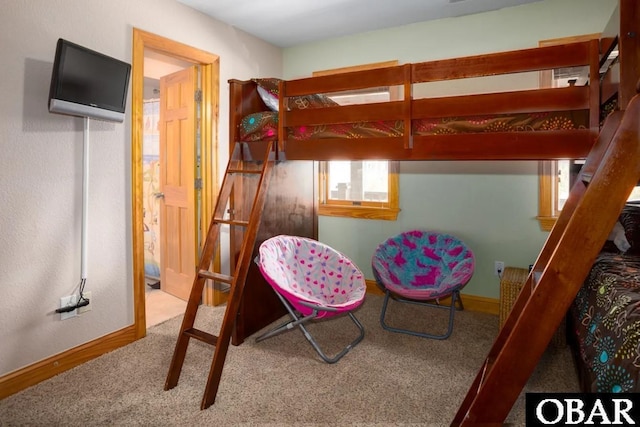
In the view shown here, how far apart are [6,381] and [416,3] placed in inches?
137

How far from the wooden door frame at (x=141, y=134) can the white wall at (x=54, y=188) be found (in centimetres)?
4

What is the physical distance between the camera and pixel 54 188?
86.8 inches

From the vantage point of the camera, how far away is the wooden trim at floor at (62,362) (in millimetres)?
2026

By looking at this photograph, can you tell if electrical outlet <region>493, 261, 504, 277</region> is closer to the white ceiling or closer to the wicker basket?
the wicker basket

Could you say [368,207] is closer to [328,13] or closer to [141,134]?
[328,13]

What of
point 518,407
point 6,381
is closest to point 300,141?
point 518,407

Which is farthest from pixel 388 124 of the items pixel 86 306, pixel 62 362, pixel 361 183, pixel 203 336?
pixel 62 362

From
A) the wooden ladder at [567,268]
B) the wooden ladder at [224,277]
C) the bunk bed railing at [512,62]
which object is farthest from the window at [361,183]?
the wooden ladder at [567,268]

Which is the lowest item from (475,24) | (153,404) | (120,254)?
(153,404)

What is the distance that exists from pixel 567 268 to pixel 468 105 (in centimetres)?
94

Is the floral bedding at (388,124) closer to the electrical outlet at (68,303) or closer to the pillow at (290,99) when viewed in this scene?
the pillow at (290,99)

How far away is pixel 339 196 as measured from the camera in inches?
153

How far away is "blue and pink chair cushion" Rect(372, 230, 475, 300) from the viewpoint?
9.53 ft

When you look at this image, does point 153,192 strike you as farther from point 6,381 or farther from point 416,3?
point 416,3
